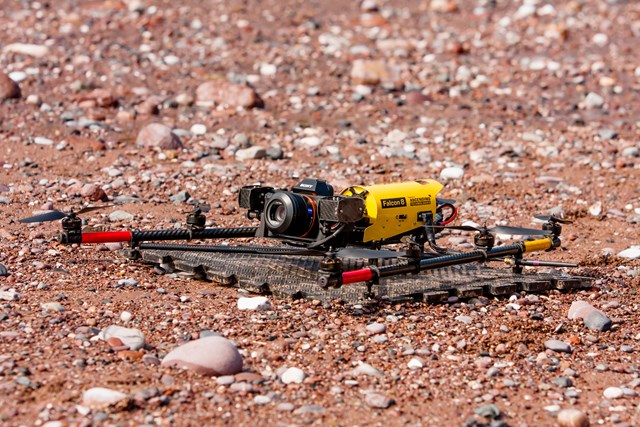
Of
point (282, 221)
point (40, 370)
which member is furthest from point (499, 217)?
point (40, 370)

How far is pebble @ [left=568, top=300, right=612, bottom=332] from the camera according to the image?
701 centimetres

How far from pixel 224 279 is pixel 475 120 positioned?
704cm

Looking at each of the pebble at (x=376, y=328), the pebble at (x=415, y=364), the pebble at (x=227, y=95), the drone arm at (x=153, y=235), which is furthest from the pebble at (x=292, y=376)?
the pebble at (x=227, y=95)

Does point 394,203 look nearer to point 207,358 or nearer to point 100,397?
point 207,358

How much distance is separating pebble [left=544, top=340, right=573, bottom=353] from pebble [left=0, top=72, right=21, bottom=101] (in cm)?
886

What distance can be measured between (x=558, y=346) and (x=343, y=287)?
5.39 ft

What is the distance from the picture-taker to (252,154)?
38.5 ft

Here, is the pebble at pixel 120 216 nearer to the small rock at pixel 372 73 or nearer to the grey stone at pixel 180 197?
the grey stone at pixel 180 197

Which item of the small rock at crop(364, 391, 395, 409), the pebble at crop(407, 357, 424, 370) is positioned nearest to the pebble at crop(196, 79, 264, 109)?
the pebble at crop(407, 357, 424, 370)

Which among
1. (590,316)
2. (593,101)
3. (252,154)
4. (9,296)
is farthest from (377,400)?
(593,101)

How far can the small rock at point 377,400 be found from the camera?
5422mm

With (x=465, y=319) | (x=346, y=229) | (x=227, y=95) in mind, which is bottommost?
(x=465, y=319)

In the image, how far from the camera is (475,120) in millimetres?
13602

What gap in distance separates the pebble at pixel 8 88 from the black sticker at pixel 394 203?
730 centimetres
